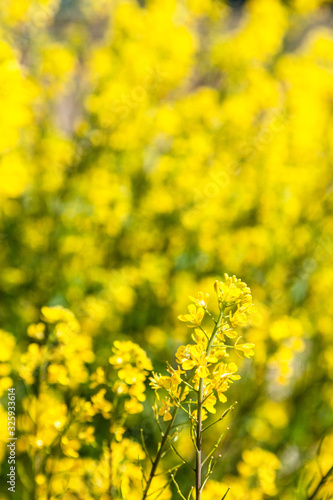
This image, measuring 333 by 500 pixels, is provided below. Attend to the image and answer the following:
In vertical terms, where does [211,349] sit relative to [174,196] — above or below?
above

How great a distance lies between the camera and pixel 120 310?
2637 millimetres

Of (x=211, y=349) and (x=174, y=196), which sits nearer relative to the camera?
(x=211, y=349)

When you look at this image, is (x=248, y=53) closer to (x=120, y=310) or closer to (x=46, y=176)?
(x=46, y=176)

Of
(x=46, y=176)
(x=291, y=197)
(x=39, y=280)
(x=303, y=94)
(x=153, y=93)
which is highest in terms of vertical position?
(x=303, y=94)

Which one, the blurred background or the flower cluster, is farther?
the blurred background

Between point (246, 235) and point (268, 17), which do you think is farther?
point (268, 17)

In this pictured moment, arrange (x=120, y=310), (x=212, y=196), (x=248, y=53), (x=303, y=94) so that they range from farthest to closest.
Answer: (x=303, y=94) → (x=248, y=53) → (x=212, y=196) → (x=120, y=310)

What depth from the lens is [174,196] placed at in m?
3.15

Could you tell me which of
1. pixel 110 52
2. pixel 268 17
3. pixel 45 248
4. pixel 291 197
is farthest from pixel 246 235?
pixel 268 17

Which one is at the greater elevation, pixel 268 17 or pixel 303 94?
pixel 268 17

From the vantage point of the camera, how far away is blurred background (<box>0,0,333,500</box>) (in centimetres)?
253

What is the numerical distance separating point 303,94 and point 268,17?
76cm

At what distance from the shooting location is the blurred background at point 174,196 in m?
2.53

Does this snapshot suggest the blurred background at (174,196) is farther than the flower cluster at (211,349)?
Yes
